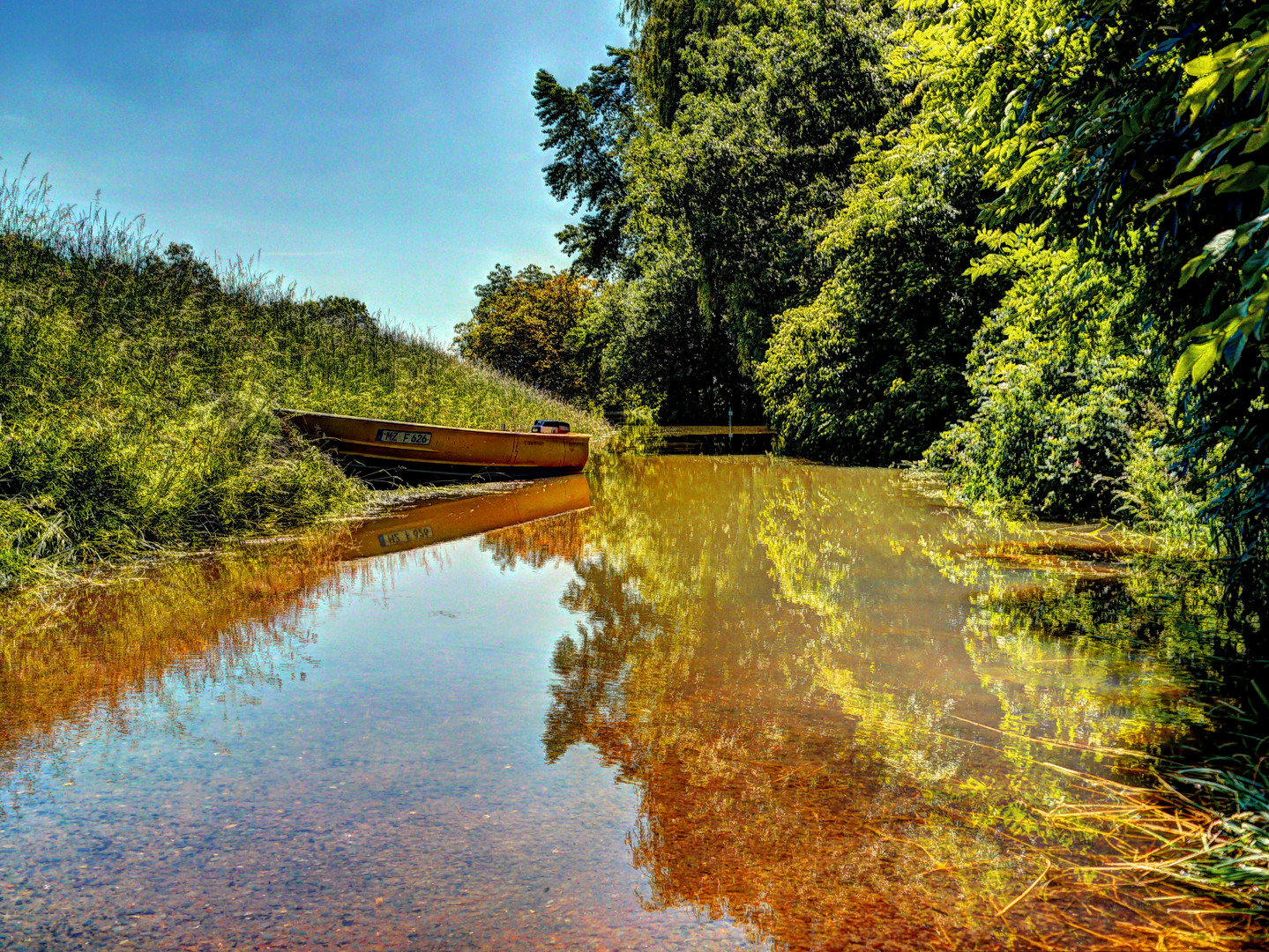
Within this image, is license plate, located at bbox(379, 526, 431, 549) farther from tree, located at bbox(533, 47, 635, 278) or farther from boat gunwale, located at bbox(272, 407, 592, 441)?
tree, located at bbox(533, 47, 635, 278)

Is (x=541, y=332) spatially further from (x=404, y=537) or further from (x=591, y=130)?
(x=404, y=537)

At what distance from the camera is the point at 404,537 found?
37.0 feet

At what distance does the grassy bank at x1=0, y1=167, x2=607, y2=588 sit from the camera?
8781 millimetres

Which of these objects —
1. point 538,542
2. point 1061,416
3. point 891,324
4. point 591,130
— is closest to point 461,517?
point 538,542

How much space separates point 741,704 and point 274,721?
7.90 ft

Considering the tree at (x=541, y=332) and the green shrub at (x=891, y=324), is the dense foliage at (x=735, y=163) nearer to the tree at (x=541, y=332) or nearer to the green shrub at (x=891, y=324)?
the green shrub at (x=891, y=324)

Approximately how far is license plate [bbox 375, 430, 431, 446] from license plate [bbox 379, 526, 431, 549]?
3.67 m

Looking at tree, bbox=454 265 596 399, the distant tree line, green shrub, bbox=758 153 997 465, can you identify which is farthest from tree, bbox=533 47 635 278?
green shrub, bbox=758 153 997 465

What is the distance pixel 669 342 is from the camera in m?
35.8

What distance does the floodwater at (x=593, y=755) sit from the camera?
2975 mm

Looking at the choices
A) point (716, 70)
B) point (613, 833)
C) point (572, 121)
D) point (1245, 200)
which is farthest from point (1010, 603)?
point (572, 121)

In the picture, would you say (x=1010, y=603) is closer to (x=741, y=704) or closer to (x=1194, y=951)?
(x=741, y=704)

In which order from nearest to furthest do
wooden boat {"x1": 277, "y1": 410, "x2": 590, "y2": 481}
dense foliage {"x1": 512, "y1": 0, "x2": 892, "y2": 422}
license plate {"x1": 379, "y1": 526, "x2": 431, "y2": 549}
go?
license plate {"x1": 379, "y1": 526, "x2": 431, "y2": 549}
wooden boat {"x1": 277, "y1": 410, "x2": 590, "y2": 481}
dense foliage {"x1": 512, "y1": 0, "x2": 892, "y2": 422}

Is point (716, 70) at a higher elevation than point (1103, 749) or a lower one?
higher
